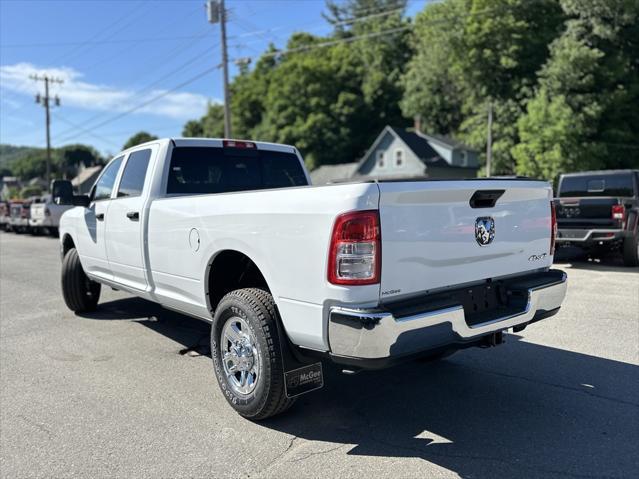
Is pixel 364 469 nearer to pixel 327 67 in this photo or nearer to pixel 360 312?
pixel 360 312

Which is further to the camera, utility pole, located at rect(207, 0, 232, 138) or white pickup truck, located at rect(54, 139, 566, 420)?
utility pole, located at rect(207, 0, 232, 138)

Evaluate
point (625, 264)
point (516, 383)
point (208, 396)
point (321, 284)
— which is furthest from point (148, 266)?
point (625, 264)

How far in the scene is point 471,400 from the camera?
3.89 meters

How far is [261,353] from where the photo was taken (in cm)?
331

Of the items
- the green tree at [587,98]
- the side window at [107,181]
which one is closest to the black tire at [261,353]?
the side window at [107,181]

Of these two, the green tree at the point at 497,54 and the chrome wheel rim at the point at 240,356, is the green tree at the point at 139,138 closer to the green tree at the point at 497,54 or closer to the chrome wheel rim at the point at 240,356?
the green tree at the point at 497,54

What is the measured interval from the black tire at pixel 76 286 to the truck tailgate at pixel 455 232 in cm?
507

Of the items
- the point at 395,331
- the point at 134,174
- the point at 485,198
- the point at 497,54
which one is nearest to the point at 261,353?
the point at 395,331

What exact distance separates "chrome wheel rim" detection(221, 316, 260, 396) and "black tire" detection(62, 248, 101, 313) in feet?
12.2

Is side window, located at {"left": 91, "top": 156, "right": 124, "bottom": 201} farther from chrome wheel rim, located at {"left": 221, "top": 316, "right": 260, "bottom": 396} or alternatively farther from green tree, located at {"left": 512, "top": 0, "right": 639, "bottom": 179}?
green tree, located at {"left": 512, "top": 0, "right": 639, "bottom": 179}

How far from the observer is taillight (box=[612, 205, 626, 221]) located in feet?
32.5

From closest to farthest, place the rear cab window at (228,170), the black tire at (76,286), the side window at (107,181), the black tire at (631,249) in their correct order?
the rear cab window at (228,170)
the side window at (107,181)
the black tire at (76,286)
the black tire at (631,249)

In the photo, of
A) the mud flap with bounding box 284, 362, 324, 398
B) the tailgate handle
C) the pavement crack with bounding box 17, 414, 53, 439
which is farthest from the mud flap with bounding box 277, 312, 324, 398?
the pavement crack with bounding box 17, 414, 53, 439

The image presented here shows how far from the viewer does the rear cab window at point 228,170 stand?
501cm
